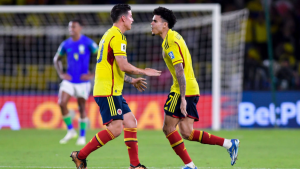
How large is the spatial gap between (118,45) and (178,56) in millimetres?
732

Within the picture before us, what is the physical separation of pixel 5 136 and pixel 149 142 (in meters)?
3.59

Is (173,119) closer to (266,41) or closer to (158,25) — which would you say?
(158,25)

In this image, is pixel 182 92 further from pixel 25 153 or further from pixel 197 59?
pixel 197 59

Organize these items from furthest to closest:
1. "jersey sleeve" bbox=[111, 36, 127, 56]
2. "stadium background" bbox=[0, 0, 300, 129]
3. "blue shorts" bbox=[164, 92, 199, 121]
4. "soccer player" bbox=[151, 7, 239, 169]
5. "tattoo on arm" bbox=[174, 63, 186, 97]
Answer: "stadium background" bbox=[0, 0, 300, 129] → "blue shorts" bbox=[164, 92, 199, 121] → "soccer player" bbox=[151, 7, 239, 169] → "tattoo on arm" bbox=[174, 63, 186, 97] → "jersey sleeve" bbox=[111, 36, 127, 56]

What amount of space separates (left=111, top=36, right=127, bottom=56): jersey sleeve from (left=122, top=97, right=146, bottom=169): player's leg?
649 mm

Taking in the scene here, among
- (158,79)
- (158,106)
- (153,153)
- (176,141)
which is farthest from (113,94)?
(158,79)

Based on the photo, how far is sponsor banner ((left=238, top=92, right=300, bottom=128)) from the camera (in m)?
12.9

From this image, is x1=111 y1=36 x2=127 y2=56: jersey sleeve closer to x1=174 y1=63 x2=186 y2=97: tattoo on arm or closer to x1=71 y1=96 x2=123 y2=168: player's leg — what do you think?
x1=71 y1=96 x2=123 y2=168: player's leg

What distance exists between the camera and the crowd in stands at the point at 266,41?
1404cm

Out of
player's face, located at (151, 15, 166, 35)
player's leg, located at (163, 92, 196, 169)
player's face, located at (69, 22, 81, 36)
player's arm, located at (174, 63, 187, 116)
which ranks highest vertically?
player's face, located at (69, 22, 81, 36)

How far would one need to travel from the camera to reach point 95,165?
255 inches

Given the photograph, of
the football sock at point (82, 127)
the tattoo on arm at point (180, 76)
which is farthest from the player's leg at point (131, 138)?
the football sock at point (82, 127)

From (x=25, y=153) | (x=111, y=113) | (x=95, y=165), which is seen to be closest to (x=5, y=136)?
(x=25, y=153)

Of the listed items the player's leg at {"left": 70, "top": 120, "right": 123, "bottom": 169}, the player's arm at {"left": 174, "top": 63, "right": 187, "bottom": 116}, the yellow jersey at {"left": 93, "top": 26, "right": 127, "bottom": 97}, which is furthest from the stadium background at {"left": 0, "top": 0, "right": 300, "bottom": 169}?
the yellow jersey at {"left": 93, "top": 26, "right": 127, "bottom": 97}
